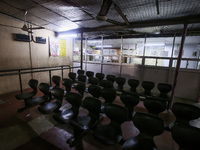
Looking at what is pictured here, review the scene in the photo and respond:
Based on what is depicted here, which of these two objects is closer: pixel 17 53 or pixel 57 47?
pixel 17 53

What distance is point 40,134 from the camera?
217cm

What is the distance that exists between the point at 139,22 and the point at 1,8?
4.80m

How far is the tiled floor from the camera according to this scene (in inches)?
75.1

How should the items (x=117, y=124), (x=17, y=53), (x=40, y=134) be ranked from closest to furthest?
(x=117, y=124)
(x=40, y=134)
(x=17, y=53)

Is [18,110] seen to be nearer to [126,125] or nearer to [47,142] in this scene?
[47,142]

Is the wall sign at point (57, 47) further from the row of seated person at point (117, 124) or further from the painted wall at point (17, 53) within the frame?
the row of seated person at point (117, 124)

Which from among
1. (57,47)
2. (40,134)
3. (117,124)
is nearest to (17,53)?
(57,47)

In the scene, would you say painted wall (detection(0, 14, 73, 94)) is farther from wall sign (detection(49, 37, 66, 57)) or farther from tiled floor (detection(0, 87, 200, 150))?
tiled floor (detection(0, 87, 200, 150))

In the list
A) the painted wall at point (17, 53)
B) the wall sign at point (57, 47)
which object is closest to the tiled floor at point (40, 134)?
the painted wall at point (17, 53)

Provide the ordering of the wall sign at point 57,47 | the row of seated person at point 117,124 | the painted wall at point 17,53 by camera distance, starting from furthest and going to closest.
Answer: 1. the wall sign at point 57,47
2. the painted wall at point 17,53
3. the row of seated person at point 117,124

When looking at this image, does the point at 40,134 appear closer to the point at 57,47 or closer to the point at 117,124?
the point at 117,124

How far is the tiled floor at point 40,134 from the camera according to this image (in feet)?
6.26

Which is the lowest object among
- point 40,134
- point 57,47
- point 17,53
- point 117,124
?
point 40,134

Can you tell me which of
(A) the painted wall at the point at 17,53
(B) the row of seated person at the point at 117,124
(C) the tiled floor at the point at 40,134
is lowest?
(C) the tiled floor at the point at 40,134
